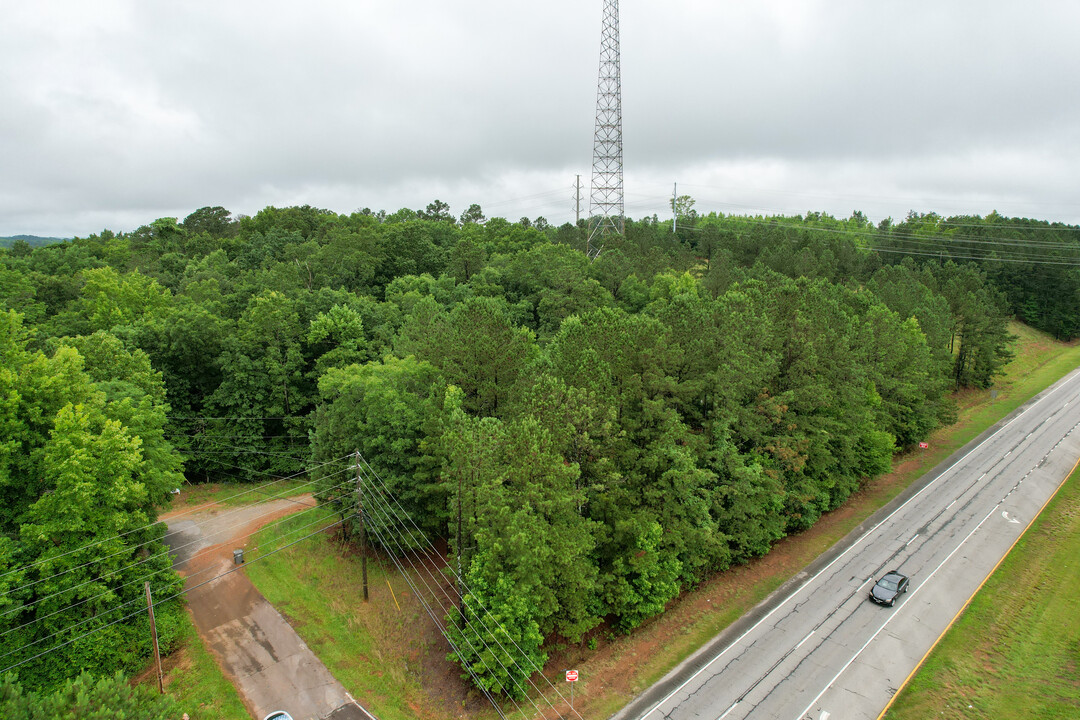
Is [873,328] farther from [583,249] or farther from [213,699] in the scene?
[583,249]

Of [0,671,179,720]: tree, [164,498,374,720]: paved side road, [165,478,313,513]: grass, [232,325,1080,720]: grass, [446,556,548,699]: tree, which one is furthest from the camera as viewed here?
[165,478,313,513]: grass

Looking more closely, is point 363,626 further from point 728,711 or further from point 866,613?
point 866,613

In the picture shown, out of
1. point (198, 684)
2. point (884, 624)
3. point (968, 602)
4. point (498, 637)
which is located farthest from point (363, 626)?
point (968, 602)

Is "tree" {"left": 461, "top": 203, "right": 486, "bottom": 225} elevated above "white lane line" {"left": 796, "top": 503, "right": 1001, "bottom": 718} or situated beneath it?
elevated above

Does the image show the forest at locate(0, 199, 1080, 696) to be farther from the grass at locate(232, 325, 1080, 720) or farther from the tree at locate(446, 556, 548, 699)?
the grass at locate(232, 325, 1080, 720)

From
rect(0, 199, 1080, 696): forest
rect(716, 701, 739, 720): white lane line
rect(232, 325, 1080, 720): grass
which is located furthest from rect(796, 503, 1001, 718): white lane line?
rect(0, 199, 1080, 696): forest

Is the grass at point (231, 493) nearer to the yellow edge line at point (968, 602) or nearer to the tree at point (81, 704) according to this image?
the tree at point (81, 704)

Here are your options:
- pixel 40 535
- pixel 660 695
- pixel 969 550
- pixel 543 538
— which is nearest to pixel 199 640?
pixel 40 535
